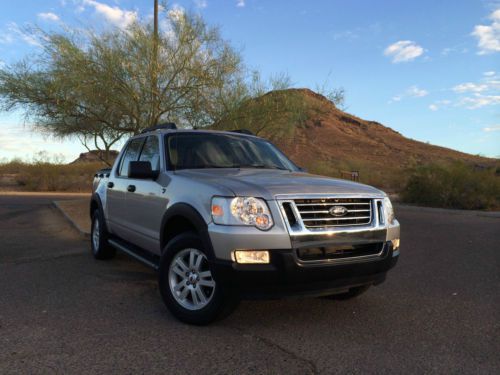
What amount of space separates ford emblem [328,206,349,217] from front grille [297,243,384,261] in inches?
11.0

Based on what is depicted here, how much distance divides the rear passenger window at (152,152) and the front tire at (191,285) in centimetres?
128

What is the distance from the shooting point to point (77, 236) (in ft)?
31.3

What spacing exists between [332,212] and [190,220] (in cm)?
125

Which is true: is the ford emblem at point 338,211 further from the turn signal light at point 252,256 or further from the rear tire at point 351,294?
the rear tire at point 351,294

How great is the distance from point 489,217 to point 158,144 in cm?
1167

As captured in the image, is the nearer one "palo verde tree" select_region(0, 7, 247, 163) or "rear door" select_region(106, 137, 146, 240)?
"rear door" select_region(106, 137, 146, 240)

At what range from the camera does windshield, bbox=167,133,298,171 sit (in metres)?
5.08

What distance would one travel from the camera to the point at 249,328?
4016 mm

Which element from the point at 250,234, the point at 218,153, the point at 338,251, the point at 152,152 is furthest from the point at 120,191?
the point at 338,251

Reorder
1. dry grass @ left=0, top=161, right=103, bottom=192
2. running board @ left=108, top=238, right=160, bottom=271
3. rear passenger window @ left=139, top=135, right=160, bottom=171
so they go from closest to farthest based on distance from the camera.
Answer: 1. running board @ left=108, top=238, right=160, bottom=271
2. rear passenger window @ left=139, top=135, right=160, bottom=171
3. dry grass @ left=0, top=161, right=103, bottom=192

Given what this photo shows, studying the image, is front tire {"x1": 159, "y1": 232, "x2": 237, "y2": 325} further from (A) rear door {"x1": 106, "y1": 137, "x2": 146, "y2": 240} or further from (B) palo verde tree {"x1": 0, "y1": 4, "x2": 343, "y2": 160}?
(B) palo verde tree {"x1": 0, "y1": 4, "x2": 343, "y2": 160}

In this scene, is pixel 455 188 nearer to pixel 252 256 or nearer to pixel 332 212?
pixel 332 212

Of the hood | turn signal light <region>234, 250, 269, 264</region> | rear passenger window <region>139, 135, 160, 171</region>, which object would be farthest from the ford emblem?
rear passenger window <region>139, 135, 160, 171</region>

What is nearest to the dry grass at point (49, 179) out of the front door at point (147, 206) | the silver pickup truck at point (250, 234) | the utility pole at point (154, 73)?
the utility pole at point (154, 73)
